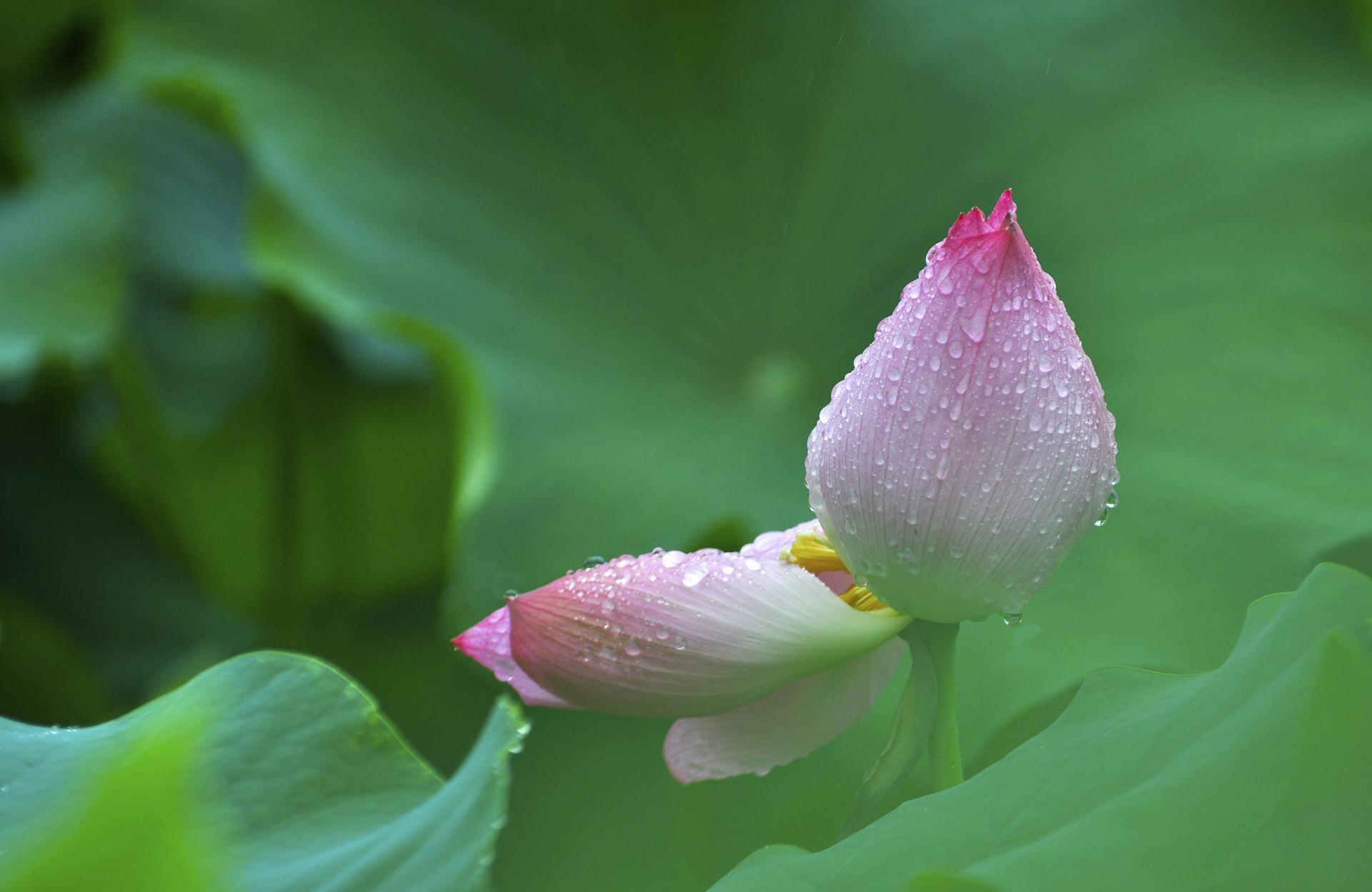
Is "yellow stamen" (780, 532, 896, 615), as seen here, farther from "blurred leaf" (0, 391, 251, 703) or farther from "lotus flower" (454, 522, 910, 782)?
"blurred leaf" (0, 391, 251, 703)

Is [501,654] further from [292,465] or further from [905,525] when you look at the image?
[292,465]

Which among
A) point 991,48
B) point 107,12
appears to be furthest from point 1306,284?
point 107,12

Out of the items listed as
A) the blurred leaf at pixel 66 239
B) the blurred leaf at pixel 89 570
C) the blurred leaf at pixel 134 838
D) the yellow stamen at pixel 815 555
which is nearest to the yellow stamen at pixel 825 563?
the yellow stamen at pixel 815 555

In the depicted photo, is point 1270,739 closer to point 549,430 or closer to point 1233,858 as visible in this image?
point 1233,858

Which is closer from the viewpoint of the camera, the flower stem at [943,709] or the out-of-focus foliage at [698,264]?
the flower stem at [943,709]

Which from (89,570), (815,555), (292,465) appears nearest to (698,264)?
(292,465)

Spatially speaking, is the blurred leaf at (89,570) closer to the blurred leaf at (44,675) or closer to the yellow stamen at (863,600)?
the blurred leaf at (44,675)
